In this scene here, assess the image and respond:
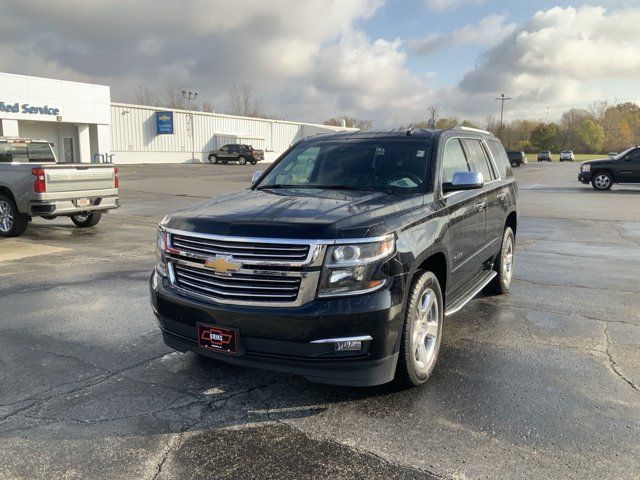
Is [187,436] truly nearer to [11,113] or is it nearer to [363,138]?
[363,138]

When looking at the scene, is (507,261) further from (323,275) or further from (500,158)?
(323,275)

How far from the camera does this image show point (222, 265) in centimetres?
335

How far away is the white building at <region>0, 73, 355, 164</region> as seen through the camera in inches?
1559

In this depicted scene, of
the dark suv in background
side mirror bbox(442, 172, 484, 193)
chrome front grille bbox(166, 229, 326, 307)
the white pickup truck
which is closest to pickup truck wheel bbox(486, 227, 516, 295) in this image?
side mirror bbox(442, 172, 484, 193)

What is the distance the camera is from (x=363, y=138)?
5094 millimetres

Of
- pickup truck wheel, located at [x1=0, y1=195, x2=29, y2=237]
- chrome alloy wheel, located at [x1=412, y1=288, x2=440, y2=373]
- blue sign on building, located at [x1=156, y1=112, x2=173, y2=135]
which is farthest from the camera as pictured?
blue sign on building, located at [x1=156, y1=112, x2=173, y2=135]

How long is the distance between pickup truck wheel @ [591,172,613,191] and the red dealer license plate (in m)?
24.3

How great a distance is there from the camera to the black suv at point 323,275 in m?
3.18

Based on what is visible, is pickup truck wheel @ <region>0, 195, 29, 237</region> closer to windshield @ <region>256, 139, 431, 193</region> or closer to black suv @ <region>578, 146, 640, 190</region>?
windshield @ <region>256, 139, 431, 193</region>

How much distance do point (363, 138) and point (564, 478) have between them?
10.9ft

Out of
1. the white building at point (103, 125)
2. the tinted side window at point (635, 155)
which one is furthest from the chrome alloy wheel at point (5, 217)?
the white building at point (103, 125)

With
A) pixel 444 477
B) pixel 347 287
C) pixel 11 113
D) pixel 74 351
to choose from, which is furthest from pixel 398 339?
pixel 11 113

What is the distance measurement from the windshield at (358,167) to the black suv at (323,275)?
27mm

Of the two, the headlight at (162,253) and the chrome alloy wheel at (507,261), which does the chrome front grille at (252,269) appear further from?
the chrome alloy wheel at (507,261)
